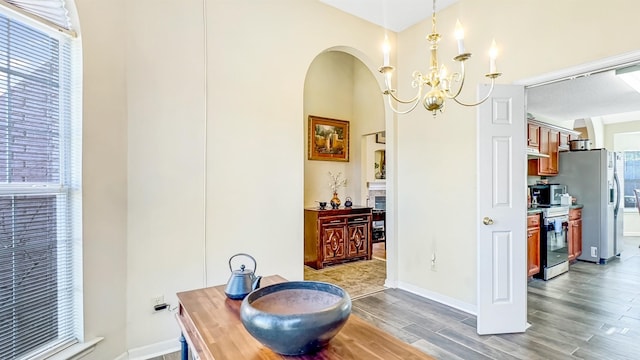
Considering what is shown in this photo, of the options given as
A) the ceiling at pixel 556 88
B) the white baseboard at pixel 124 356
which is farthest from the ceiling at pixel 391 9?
the white baseboard at pixel 124 356

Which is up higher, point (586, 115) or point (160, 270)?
point (586, 115)

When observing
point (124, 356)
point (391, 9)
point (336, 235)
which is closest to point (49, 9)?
point (124, 356)

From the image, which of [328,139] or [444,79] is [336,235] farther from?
[444,79]

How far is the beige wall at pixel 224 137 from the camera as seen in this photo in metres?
2.15

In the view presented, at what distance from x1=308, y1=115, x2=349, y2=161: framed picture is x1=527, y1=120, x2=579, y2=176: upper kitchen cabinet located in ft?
9.59

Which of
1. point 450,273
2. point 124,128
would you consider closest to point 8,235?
point 124,128

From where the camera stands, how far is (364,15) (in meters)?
3.65

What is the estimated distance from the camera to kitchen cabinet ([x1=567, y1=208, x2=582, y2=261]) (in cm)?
496

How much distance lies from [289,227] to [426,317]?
5.33ft

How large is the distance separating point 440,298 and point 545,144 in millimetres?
3412

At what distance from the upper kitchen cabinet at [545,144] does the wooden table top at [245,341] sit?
4690 mm

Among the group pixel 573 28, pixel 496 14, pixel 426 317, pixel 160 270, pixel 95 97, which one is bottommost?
pixel 426 317

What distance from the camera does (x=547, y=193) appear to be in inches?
205

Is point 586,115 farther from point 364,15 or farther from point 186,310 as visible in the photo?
point 186,310
